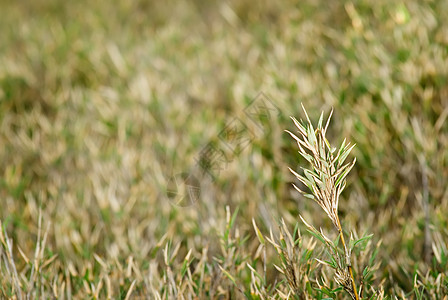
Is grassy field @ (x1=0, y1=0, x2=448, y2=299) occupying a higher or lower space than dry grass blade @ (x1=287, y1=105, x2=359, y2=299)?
lower

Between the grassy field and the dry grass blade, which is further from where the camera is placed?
the grassy field

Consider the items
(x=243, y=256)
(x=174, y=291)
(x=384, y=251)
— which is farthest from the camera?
(x=384, y=251)

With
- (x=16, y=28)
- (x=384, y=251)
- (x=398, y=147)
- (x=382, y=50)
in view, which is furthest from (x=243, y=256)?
(x=16, y=28)

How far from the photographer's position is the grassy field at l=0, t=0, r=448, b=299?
1535 mm

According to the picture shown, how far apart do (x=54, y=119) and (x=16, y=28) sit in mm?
1558

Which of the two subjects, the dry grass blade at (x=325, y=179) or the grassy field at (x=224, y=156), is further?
the grassy field at (x=224, y=156)

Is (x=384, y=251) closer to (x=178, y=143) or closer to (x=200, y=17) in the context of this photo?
(x=178, y=143)

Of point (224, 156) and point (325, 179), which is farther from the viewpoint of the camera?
point (224, 156)

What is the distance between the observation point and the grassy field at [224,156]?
5.04 ft

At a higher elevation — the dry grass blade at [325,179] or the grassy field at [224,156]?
the dry grass blade at [325,179]

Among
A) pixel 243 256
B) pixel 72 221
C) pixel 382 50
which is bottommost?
pixel 72 221

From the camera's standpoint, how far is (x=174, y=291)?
1.42 m

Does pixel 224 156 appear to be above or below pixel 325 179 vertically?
below

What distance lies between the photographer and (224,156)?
232 centimetres
